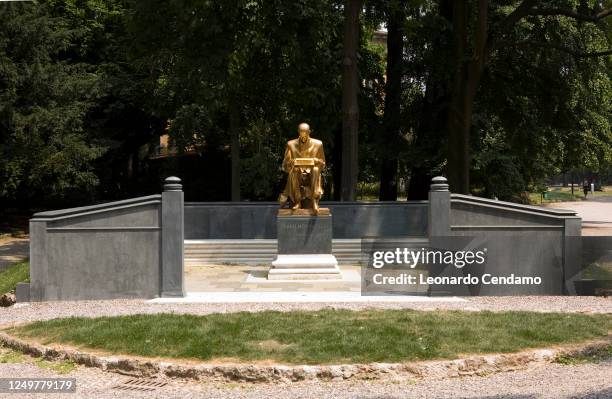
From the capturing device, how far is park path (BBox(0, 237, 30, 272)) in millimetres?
21172

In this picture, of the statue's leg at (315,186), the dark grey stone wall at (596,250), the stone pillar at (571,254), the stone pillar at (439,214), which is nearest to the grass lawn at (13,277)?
the statue's leg at (315,186)

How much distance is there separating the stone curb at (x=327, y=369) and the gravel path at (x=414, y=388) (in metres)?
0.10

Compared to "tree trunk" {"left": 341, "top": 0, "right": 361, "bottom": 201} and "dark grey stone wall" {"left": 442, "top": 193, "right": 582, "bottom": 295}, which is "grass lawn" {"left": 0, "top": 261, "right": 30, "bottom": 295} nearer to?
"dark grey stone wall" {"left": 442, "top": 193, "right": 582, "bottom": 295}

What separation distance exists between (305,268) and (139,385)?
322 inches

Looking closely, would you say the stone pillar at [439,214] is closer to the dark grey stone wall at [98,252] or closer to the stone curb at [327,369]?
the stone curb at [327,369]

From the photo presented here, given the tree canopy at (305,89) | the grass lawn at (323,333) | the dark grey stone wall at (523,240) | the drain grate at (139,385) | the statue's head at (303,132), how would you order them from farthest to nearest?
the tree canopy at (305,89), the statue's head at (303,132), the dark grey stone wall at (523,240), the grass lawn at (323,333), the drain grate at (139,385)

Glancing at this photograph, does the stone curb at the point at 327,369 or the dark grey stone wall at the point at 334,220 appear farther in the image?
the dark grey stone wall at the point at 334,220

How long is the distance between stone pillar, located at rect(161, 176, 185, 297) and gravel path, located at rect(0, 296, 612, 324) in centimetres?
65

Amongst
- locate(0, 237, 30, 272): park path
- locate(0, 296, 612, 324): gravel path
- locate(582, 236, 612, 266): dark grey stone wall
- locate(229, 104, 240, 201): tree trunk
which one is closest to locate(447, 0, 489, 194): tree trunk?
locate(582, 236, 612, 266): dark grey stone wall

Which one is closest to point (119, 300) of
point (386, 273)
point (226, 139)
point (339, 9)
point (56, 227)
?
point (56, 227)

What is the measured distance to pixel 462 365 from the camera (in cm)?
726

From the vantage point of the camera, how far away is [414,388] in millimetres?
6797

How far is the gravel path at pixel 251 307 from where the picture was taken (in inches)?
415

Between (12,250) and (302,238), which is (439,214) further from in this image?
(12,250)
